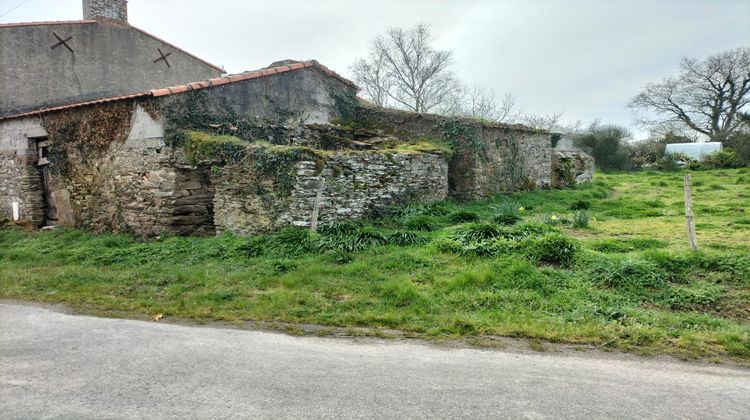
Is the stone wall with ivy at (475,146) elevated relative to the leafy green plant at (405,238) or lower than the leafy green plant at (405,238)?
elevated

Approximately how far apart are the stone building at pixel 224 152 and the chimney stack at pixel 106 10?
53 millimetres

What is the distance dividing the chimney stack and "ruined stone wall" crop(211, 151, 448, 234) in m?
11.0

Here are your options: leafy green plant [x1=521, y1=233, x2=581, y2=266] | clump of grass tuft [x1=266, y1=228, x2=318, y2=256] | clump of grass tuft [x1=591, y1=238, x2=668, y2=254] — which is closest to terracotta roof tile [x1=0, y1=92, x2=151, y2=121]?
clump of grass tuft [x1=266, y1=228, x2=318, y2=256]

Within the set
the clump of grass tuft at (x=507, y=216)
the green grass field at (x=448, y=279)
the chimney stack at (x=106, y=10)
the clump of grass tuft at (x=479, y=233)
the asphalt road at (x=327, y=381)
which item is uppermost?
the chimney stack at (x=106, y=10)

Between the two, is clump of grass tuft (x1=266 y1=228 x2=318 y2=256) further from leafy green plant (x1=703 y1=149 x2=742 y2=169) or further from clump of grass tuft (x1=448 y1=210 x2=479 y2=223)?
leafy green plant (x1=703 y1=149 x2=742 y2=169)

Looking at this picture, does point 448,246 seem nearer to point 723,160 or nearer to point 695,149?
point 723,160

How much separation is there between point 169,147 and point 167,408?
8.38m

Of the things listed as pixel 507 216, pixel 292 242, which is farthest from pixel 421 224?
pixel 292 242

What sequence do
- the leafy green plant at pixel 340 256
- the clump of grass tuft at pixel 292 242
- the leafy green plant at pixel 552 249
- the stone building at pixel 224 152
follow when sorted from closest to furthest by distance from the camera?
the leafy green plant at pixel 552 249 < the leafy green plant at pixel 340 256 < the clump of grass tuft at pixel 292 242 < the stone building at pixel 224 152

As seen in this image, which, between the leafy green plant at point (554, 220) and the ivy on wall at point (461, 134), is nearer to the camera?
the leafy green plant at point (554, 220)

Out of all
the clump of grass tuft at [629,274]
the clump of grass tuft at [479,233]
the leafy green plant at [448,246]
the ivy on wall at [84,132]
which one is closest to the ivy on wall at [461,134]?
the clump of grass tuft at [479,233]

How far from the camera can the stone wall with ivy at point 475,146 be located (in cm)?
1451

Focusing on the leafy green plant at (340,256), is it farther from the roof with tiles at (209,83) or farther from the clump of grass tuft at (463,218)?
the roof with tiles at (209,83)

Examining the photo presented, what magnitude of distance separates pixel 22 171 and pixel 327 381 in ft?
49.5
